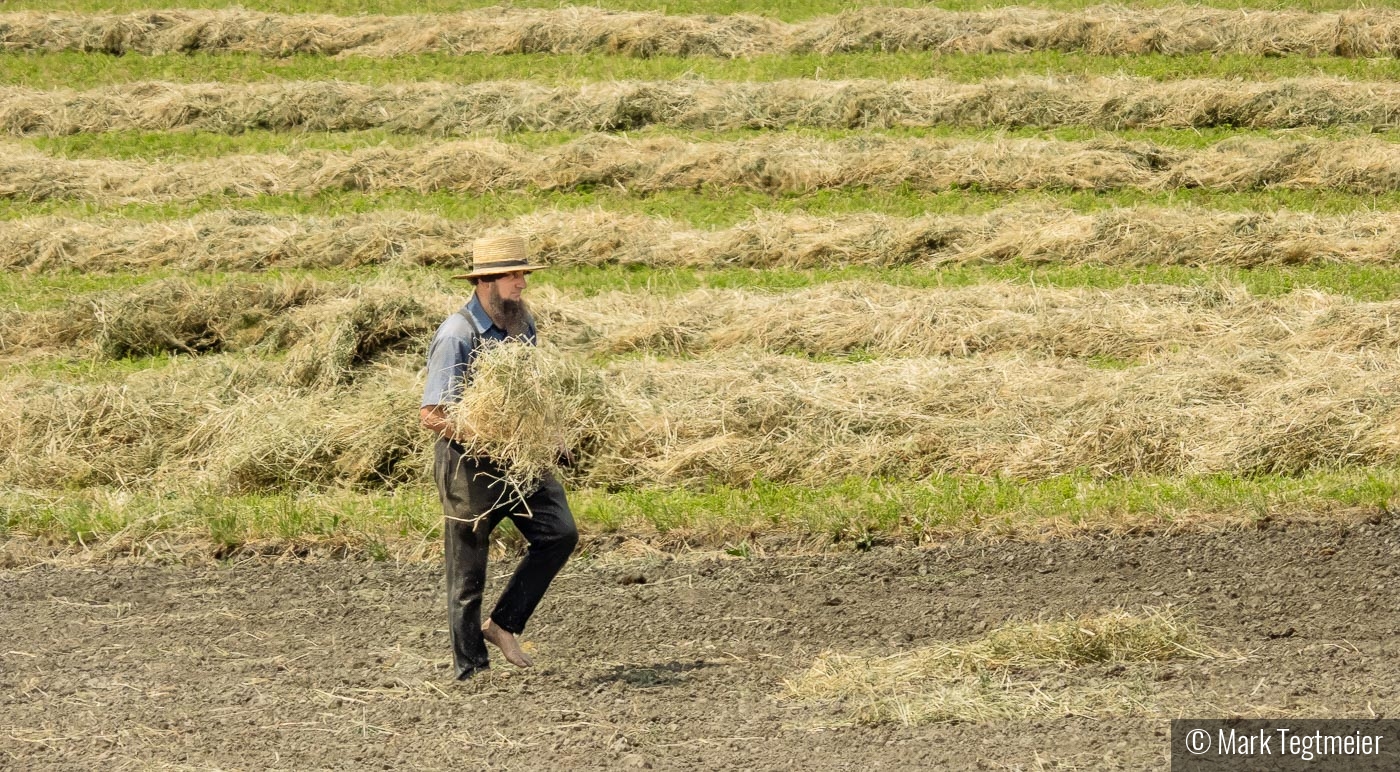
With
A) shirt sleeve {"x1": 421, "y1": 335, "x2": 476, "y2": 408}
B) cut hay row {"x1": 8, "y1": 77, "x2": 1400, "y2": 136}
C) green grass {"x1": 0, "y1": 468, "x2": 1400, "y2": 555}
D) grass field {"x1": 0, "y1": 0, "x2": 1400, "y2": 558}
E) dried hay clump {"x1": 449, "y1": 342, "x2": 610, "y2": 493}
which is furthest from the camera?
cut hay row {"x1": 8, "y1": 77, "x2": 1400, "y2": 136}

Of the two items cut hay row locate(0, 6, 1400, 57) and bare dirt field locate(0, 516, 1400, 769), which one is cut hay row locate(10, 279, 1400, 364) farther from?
cut hay row locate(0, 6, 1400, 57)

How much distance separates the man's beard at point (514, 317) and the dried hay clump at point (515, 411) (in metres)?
0.16

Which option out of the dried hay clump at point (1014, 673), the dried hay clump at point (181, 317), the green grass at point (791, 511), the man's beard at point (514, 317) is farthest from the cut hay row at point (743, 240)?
the man's beard at point (514, 317)

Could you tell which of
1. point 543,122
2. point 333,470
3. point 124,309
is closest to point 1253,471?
point 333,470

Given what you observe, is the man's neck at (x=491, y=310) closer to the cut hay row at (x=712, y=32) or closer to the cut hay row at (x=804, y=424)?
the cut hay row at (x=804, y=424)

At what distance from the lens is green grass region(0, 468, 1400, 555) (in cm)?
936

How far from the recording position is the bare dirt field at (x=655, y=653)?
21.2 ft

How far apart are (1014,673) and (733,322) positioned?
7379 mm

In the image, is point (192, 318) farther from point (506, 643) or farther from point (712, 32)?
point (712, 32)

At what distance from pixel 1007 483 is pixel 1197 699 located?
393cm

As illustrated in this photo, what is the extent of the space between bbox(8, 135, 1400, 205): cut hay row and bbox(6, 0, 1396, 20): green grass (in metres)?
6.07

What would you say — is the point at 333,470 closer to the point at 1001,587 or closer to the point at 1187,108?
the point at 1001,587

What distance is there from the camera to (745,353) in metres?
12.9

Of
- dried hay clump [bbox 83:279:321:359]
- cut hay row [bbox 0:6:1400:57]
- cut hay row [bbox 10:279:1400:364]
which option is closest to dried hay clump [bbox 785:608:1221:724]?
cut hay row [bbox 10:279:1400:364]
